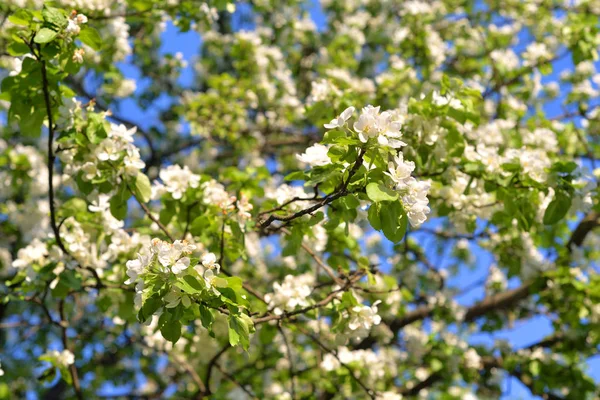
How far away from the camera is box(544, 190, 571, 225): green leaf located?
2441 millimetres

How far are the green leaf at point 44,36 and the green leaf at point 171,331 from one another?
3.57 ft

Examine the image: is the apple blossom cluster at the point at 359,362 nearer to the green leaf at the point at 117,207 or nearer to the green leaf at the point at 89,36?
the green leaf at the point at 117,207

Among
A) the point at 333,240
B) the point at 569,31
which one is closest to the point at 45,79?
the point at 333,240

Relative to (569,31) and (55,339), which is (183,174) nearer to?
(569,31)

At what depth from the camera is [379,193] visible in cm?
164

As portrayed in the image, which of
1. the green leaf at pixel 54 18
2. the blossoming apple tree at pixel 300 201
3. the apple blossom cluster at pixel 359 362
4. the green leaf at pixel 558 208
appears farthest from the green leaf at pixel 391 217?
the apple blossom cluster at pixel 359 362

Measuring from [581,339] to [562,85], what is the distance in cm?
259

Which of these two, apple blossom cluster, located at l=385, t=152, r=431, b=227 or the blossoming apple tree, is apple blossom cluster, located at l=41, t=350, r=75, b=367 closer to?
the blossoming apple tree

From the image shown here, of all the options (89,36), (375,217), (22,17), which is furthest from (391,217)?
(22,17)

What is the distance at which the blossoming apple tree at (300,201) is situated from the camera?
7.01 ft

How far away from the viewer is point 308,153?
200 cm

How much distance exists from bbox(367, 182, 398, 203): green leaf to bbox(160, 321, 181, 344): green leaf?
71cm

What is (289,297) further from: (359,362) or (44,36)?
(44,36)

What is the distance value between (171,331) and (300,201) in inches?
39.7
